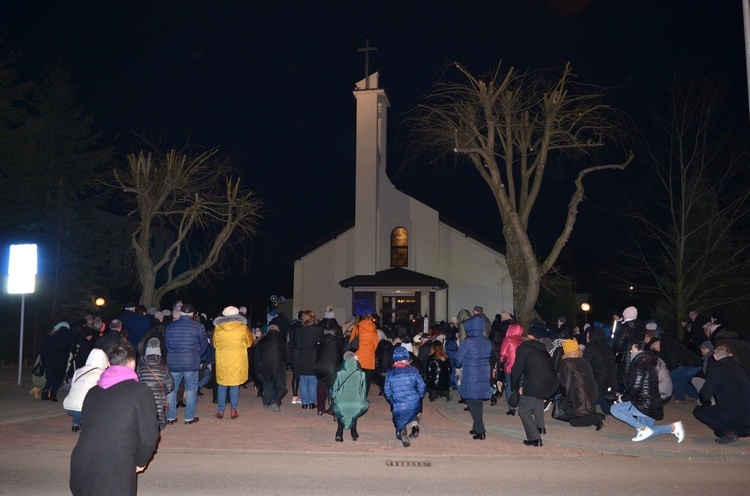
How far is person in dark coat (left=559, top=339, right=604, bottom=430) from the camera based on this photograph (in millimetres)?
10141

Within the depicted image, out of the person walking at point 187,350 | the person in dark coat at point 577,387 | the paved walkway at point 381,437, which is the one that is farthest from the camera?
the person walking at point 187,350

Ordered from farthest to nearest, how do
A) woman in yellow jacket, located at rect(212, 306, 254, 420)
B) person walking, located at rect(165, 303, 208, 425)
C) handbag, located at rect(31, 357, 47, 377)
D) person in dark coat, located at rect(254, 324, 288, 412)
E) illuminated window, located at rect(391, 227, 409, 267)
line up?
illuminated window, located at rect(391, 227, 409, 267)
handbag, located at rect(31, 357, 47, 377)
person in dark coat, located at rect(254, 324, 288, 412)
woman in yellow jacket, located at rect(212, 306, 254, 420)
person walking, located at rect(165, 303, 208, 425)

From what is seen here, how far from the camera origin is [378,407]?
13.6 metres

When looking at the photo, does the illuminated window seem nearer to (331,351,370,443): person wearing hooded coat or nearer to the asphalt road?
(331,351,370,443): person wearing hooded coat

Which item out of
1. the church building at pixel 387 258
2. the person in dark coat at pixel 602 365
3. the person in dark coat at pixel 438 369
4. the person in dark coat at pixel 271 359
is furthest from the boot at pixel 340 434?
the church building at pixel 387 258

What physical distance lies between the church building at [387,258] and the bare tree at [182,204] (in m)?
8.53

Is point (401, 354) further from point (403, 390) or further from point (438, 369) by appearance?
point (438, 369)

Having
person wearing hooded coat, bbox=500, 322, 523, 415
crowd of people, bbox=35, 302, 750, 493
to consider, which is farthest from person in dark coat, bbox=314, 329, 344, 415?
person wearing hooded coat, bbox=500, 322, 523, 415

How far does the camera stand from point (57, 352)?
1251 cm

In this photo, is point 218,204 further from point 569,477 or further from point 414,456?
point 569,477

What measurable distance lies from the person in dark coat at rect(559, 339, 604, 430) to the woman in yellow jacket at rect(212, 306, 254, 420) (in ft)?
18.5

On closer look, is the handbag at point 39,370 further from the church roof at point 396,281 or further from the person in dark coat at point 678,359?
the church roof at point 396,281

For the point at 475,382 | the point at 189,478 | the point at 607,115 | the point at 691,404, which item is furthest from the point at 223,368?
the point at 607,115

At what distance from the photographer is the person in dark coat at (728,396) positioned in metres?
9.47
